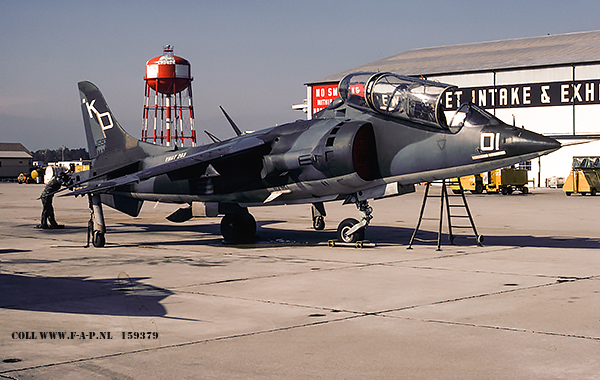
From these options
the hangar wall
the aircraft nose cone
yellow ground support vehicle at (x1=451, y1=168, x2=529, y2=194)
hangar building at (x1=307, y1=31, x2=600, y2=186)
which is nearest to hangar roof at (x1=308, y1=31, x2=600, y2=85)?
hangar building at (x1=307, y1=31, x2=600, y2=186)

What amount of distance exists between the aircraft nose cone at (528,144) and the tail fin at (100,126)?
1085 cm

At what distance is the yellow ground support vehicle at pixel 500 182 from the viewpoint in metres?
40.0

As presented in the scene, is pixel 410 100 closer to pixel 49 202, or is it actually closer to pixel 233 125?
pixel 233 125

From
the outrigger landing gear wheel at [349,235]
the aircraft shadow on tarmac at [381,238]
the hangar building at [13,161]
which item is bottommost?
the aircraft shadow on tarmac at [381,238]

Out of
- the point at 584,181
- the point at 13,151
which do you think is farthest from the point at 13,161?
the point at 584,181

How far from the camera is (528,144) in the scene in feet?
38.6

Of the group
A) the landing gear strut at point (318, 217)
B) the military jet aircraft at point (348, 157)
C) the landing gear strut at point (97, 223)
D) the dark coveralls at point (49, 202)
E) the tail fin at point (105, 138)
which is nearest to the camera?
the military jet aircraft at point (348, 157)

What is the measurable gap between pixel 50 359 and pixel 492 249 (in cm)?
1037

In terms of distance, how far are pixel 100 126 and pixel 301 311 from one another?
13.1 metres

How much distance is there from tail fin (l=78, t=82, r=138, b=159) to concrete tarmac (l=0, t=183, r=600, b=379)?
4.05 meters

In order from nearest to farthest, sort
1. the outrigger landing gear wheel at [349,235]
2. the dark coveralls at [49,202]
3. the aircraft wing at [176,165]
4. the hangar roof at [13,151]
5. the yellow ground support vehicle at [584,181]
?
the aircraft wing at [176,165]
the outrigger landing gear wheel at [349,235]
the dark coveralls at [49,202]
the yellow ground support vehicle at [584,181]
the hangar roof at [13,151]

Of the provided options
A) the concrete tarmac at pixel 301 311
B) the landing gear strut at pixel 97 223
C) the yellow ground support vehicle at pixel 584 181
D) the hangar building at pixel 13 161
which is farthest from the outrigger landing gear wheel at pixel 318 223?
the hangar building at pixel 13 161

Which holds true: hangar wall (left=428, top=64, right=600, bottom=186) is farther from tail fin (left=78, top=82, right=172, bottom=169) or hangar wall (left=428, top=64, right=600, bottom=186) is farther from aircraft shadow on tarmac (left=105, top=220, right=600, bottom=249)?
tail fin (left=78, top=82, right=172, bottom=169)

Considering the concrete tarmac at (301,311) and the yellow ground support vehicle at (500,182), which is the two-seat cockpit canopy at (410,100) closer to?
the concrete tarmac at (301,311)
